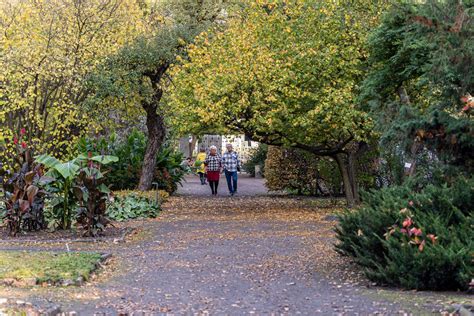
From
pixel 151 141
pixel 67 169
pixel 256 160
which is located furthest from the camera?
pixel 256 160

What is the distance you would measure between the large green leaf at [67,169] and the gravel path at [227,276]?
128 cm

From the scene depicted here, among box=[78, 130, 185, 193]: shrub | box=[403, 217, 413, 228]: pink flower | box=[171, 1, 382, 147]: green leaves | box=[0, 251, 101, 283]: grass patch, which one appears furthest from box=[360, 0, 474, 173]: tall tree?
box=[78, 130, 185, 193]: shrub

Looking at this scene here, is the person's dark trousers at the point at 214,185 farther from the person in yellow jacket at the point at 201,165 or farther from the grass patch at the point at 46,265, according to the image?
the grass patch at the point at 46,265

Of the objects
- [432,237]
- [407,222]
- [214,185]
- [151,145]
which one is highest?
[151,145]

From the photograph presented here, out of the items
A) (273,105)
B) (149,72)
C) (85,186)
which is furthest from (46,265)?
(149,72)

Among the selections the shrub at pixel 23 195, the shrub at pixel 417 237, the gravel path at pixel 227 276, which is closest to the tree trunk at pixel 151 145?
the gravel path at pixel 227 276

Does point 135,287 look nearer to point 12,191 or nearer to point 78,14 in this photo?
point 12,191

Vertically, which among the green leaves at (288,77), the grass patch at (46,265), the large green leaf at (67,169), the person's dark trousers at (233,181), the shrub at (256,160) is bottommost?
the grass patch at (46,265)

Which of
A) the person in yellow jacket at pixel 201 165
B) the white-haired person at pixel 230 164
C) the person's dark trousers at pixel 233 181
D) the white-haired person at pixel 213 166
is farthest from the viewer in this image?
the person in yellow jacket at pixel 201 165

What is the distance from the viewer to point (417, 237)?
877cm

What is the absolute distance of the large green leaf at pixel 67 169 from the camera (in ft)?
44.2

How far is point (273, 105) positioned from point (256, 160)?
2257 cm

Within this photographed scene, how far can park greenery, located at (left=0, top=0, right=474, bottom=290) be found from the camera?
957 centimetres

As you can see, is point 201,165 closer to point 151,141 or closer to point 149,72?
point 151,141
